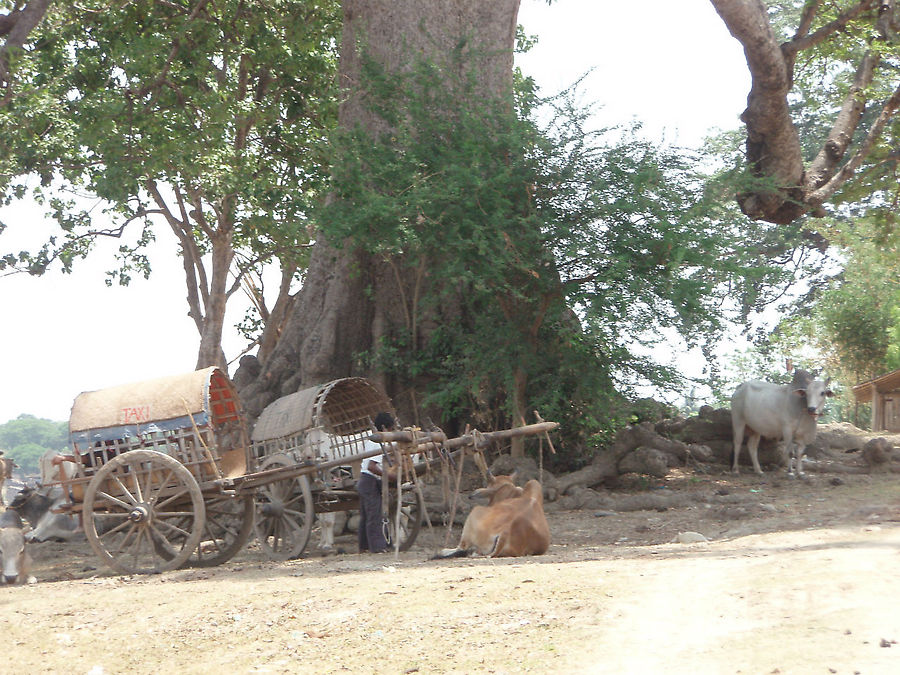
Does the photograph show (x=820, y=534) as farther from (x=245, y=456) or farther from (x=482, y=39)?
(x=482, y=39)

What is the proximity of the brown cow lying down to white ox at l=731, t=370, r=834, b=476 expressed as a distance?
700 centimetres

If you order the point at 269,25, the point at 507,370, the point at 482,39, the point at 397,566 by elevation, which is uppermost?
the point at 269,25

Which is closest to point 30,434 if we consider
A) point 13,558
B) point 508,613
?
point 13,558

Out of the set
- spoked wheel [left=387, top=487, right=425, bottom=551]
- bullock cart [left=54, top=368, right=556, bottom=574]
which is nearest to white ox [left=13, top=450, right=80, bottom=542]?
bullock cart [left=54, top=368, right=556, bottom=574]

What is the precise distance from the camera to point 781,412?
15203 millimetres

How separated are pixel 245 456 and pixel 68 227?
13.6m

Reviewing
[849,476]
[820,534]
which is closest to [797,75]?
[849,476]

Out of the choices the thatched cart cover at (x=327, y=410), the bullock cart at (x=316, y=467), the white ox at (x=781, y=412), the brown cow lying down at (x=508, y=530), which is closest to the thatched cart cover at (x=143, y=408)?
the bullock cart at (x=316, y=467)

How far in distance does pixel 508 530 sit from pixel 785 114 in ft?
29.5

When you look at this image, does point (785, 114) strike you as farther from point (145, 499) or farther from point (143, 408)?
point (145, 499)

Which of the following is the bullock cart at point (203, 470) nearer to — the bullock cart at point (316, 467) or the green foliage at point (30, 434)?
the bullock cart at point (316, 467)

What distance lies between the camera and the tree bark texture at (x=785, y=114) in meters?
14.3

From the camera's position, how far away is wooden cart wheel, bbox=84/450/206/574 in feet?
31.0

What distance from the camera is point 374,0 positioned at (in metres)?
16.7
